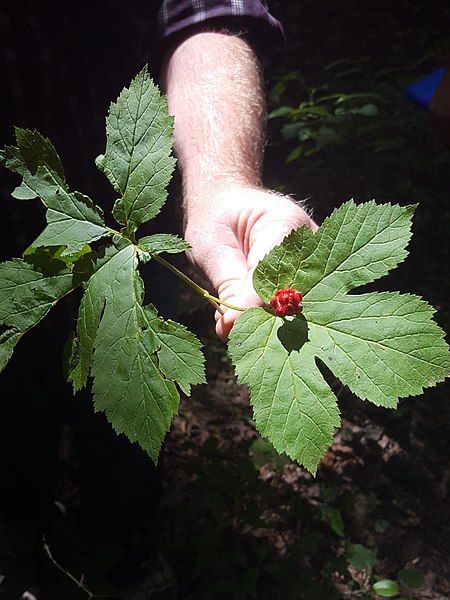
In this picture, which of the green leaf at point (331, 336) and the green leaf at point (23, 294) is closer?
the green leaf at point (331, 336)

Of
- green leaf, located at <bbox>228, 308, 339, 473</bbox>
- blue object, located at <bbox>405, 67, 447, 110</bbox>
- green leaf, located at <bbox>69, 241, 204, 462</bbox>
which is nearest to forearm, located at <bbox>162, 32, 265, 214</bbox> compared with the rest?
green leaf, located at <bbox>69, 241, 204, 462</bbox>

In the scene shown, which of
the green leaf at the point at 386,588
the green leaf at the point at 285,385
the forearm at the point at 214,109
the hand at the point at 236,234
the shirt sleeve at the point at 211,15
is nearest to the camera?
the green leaf at the point at 285,385

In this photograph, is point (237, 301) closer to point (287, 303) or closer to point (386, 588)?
point (287, 303)

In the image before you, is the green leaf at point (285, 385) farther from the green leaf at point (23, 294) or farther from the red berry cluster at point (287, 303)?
the green leaf at point (23, 294)

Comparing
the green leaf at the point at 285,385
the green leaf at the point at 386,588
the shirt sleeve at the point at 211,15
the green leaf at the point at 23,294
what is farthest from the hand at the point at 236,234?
the green leaf at the point at 386,588

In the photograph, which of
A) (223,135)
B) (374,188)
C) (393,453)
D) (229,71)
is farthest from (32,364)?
(374,188)

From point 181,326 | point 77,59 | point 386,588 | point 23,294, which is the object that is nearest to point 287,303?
point 181,326
